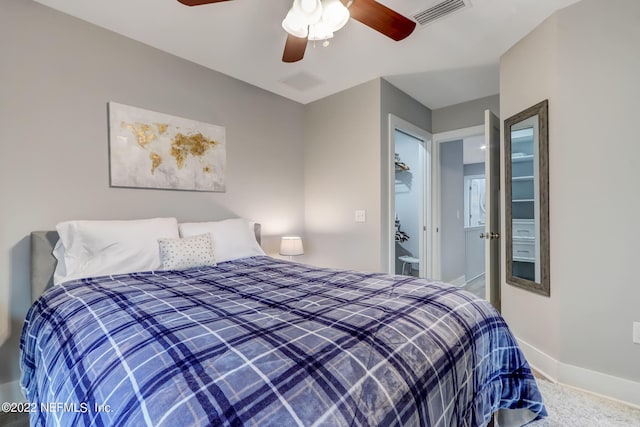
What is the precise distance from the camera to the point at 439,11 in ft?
6.33

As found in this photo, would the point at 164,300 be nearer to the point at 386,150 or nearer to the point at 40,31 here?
the point at 40,31

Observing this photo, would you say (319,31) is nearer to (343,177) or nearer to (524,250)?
(343,177)

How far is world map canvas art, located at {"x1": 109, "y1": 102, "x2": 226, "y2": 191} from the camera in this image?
2.19 m

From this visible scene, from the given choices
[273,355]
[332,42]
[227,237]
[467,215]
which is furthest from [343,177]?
[467,215]

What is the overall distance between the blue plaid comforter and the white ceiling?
5.78 ft

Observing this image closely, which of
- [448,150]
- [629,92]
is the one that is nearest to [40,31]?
[629,92]

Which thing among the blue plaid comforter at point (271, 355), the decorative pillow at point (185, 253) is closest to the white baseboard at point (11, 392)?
the blue plaid comforter at point (271, 355)

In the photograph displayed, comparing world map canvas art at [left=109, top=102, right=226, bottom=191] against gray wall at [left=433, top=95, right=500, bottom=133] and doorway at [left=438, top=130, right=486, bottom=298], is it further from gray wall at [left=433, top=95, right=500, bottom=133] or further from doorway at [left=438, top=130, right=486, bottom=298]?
doorway at [left=438, top=130, right=486, bottom=298]

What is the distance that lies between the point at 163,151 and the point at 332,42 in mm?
1619

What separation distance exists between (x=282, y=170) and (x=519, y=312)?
2608mm

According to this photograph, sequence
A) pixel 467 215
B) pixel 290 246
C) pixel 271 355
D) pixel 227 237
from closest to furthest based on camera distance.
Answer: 1. pixel 271 355
2. pixel 227 237
3. pixel 290 246
4. pixel 467 215

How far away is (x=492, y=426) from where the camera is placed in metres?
1.42

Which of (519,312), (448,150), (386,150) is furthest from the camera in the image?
(448,150)

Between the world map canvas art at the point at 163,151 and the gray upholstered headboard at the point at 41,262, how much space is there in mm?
534
